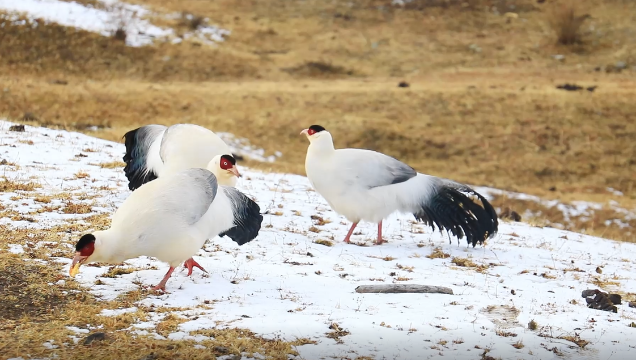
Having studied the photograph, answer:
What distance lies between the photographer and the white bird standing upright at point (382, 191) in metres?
9.52

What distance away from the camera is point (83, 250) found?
5.88 m

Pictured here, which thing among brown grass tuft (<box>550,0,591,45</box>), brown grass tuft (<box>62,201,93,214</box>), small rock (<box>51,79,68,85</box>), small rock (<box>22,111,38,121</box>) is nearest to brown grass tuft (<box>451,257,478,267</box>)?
brown grass tuft (<box>62,201,93,214</box>)

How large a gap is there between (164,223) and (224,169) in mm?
1593

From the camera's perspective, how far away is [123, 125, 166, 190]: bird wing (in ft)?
32.4

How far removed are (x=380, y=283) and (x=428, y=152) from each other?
58.8 feet

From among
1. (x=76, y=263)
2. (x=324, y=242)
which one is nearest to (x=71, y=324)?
(x=76, y=263)

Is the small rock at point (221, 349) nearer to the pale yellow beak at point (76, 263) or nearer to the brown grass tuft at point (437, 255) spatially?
the pale yellow beak at point (76, 263)

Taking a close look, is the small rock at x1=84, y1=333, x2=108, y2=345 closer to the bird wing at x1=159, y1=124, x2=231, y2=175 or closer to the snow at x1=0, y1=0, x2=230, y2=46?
the bird wing at x1=159, y1=124, x2=231, y2=175

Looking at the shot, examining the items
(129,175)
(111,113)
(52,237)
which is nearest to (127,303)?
(52,237)

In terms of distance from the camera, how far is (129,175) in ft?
33.2

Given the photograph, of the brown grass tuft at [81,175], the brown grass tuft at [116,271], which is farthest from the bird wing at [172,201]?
the brown grass tuft at [81,175]

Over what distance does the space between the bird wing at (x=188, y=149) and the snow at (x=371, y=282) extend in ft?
3.56

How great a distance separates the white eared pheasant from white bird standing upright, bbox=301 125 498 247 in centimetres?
140

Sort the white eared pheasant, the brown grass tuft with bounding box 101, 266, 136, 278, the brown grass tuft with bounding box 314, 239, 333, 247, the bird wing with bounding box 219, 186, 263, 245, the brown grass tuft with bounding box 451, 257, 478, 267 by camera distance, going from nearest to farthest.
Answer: the brown grass tuft with bounding box 101, 266, 136, 278 < the bird wing with bounding box 219, 186, 263, 245 < the white eared pheasant < the brown grass tuft with bounding box 451, 257, 478, 267 < the brown grass tuft with bounding box 314, 239, 333, 247
